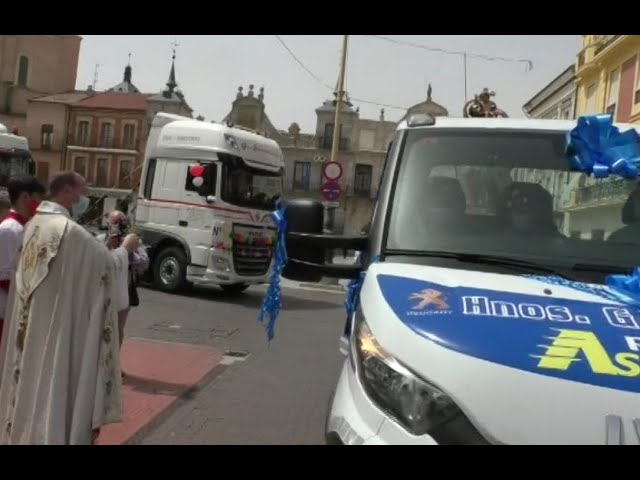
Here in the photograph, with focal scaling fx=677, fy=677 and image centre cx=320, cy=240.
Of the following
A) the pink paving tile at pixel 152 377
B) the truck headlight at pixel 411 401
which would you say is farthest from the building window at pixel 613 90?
the truck headlight at pixel 411 401

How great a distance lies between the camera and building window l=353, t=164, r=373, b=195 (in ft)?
190

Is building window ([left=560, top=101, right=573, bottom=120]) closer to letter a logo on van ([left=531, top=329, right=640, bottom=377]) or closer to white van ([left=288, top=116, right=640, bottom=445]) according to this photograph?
white van ([left=288, top=116, right=640, bottom=445])

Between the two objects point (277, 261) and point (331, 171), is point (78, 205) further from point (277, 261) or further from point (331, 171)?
point (331, 171)

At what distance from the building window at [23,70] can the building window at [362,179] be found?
30.4 metres

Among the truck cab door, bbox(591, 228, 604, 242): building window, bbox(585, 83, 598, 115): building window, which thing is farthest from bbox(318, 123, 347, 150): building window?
bbox(591, 228, 604, 242): building window

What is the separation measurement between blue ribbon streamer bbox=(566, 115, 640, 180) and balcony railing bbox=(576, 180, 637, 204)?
45mm

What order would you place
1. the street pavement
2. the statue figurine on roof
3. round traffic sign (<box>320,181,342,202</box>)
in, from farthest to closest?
round traffic sign (<box>320,181,342,202</box>) < the street pavement < the statue figurine on roof

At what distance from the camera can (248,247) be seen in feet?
44.2

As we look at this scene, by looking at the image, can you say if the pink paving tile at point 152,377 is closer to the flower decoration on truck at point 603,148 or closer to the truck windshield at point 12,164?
the flower decoration on truck at point 603,148

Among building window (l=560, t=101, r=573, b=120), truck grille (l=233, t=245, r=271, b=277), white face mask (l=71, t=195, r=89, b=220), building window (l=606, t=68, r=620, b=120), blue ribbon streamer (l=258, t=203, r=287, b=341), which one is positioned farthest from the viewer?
building window (l=560, t=101, r=573, b=120)

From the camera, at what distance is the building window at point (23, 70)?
194 ft

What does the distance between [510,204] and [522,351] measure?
1351 millimetres
